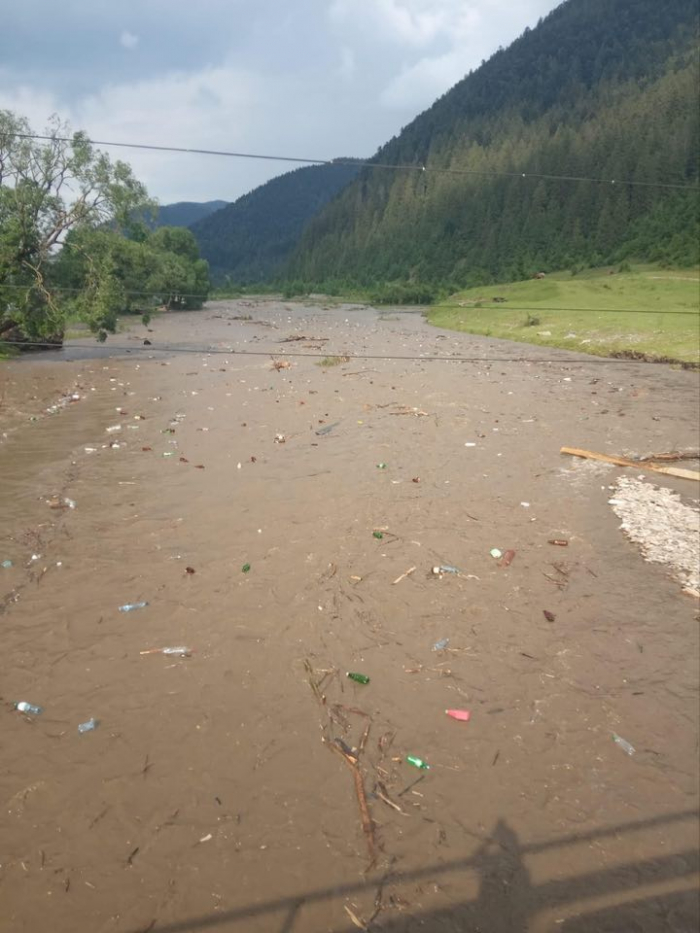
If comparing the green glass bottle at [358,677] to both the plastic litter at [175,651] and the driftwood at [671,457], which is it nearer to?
the plastic litter at [175,651]

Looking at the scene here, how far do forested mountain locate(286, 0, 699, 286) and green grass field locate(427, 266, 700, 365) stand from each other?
9862 millimetres

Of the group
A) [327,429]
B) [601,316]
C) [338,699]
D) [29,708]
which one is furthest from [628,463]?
[601,316]

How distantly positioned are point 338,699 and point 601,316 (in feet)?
107

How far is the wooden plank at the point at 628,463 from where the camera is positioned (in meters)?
11.0

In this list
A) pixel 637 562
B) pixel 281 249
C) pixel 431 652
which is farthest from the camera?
pixel 281 249

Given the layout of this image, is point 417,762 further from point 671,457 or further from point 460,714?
point 671,457

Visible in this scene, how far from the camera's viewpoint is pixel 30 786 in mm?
4676

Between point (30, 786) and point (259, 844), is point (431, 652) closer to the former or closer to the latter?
point (259, 844)

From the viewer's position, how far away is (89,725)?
17.3 ft

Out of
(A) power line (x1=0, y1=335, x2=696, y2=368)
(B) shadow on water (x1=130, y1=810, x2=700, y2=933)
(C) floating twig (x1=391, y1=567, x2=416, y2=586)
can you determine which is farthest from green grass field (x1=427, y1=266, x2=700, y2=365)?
(B) shadow on water (x1=130, y1=810, x2=700, y2=933)

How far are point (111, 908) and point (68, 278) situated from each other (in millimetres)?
24964

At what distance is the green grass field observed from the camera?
1069 inches

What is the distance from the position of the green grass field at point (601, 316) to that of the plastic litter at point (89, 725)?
71.8 feet

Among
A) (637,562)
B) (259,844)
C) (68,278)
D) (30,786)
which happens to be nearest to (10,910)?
(30,786)
